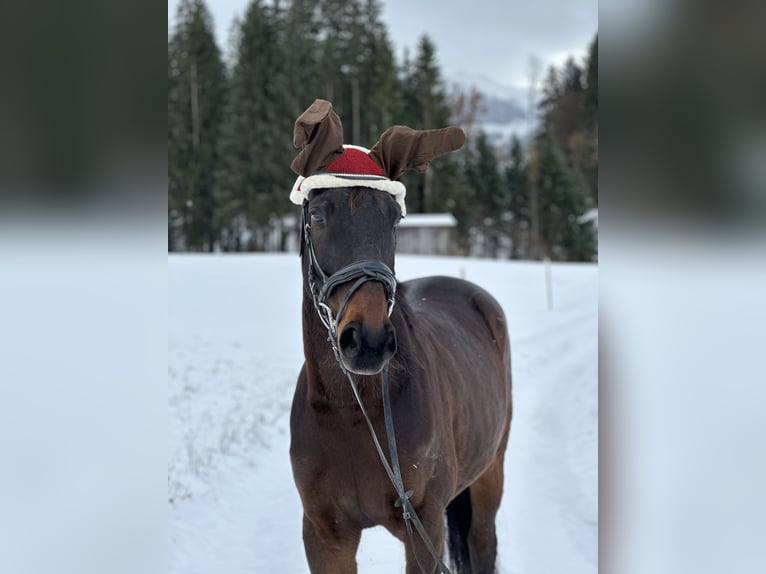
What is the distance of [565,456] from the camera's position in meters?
6.01

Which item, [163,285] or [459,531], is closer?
[163,285]

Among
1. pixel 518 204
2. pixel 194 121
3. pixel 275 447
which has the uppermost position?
pixel 194 121

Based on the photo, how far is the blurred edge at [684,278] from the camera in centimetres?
95

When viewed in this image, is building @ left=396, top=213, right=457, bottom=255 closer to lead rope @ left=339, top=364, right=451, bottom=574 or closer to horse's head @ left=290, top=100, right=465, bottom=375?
horse's head @ left=290, top=100, right=465, bottom=375

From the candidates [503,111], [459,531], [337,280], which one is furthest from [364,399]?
[503,111]

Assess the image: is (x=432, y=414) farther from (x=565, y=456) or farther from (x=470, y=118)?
(x=470, y=118)

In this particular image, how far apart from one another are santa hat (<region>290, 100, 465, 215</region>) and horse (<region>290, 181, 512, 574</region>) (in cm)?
4

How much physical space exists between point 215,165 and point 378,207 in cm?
2578

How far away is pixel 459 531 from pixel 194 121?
24.9 meters

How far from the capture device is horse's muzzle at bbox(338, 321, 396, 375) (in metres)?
1.84

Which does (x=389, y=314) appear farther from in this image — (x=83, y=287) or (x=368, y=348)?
(x=83, y=287)

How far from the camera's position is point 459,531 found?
12.0ft

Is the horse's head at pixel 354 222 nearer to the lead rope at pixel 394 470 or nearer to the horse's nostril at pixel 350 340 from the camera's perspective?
the horse's nostril at pixel 350 340

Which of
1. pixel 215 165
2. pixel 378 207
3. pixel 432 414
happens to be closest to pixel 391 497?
pixel 432 414
